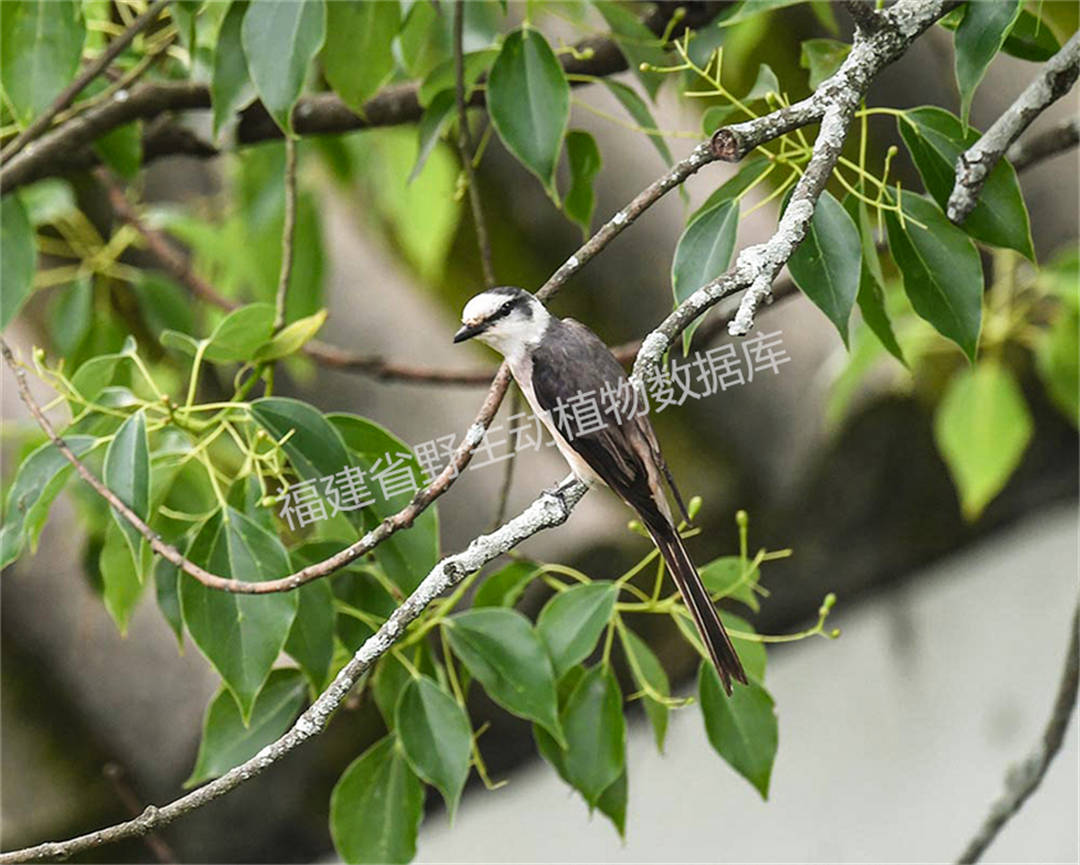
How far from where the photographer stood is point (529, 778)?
2.27 m

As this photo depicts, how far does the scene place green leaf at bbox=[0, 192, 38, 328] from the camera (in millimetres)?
1187

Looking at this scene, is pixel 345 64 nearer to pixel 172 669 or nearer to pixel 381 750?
pixel 381 750

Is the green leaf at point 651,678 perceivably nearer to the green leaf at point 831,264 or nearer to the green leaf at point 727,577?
the green leaf at point 727,577

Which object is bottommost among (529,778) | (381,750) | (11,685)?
(529,778)

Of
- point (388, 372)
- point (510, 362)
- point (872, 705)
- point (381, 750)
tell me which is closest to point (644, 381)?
point (510, 362)

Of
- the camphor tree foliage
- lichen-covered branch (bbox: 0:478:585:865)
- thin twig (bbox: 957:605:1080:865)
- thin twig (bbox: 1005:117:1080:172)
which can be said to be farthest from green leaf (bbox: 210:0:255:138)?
thin twig (bbox: 957:605:1080:865)

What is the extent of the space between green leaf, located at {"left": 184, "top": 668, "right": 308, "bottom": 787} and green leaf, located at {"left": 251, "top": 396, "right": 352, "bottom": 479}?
217mm

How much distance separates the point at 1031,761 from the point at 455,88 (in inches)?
33.4

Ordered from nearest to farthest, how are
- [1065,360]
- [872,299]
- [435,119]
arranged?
[872,299], [435,119], [1065,360]

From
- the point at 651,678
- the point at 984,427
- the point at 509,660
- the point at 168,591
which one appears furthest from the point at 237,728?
the point at 984,427

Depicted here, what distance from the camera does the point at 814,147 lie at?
761 millimetres

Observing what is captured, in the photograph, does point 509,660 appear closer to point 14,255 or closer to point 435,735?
point 435,735

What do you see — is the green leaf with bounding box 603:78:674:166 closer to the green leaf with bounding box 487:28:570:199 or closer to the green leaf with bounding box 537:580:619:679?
the green leaf with bounding box 487:28:570:199

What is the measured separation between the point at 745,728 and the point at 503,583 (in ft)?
0.75
